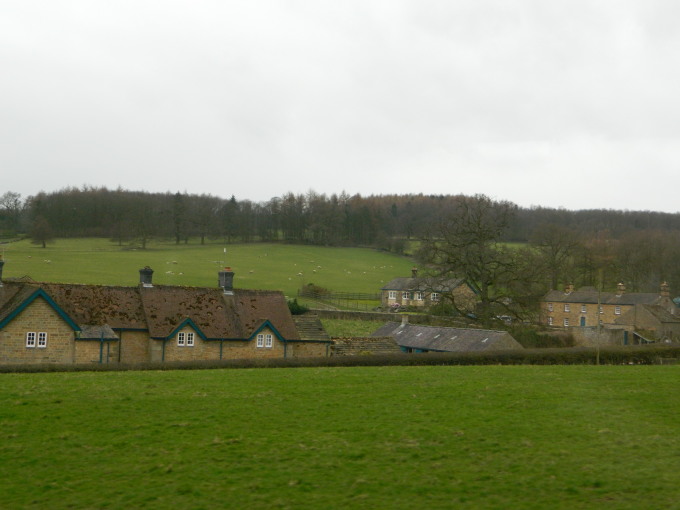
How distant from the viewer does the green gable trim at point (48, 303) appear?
29.3m

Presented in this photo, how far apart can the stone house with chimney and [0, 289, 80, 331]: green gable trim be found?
48.0 meters

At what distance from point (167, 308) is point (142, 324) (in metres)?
1.70

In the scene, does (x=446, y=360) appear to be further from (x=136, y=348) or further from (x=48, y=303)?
(x=48, y=303)

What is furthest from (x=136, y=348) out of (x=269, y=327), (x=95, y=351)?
(x=269, y=327)

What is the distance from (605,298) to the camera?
7394 centimetres

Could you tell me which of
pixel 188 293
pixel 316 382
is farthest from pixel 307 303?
pixel 316 382

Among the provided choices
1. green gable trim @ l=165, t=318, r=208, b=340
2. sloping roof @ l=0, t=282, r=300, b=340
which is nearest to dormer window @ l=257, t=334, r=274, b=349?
sloping roof @ l=0, t=282, r=300, b=340

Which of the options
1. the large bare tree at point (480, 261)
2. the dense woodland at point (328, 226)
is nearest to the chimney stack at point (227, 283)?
the large bare tree at point (480, 261)

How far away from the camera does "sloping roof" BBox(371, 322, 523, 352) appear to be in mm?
37531

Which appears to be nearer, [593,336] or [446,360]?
[446,360]

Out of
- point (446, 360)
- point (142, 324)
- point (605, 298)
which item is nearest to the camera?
point (446, 360)

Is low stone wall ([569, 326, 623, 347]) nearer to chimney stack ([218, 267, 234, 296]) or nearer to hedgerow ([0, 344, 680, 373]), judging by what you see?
hedgerow ([0, 344, 680, 373])

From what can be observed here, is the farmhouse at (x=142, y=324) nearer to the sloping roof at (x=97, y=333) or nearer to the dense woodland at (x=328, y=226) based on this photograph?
the sloping roof at (x=97, y=333)

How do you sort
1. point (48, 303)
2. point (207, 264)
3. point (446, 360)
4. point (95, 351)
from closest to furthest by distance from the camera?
point (446, 360) < point (48, 303) < point (95, 351) < point (207, 264)
